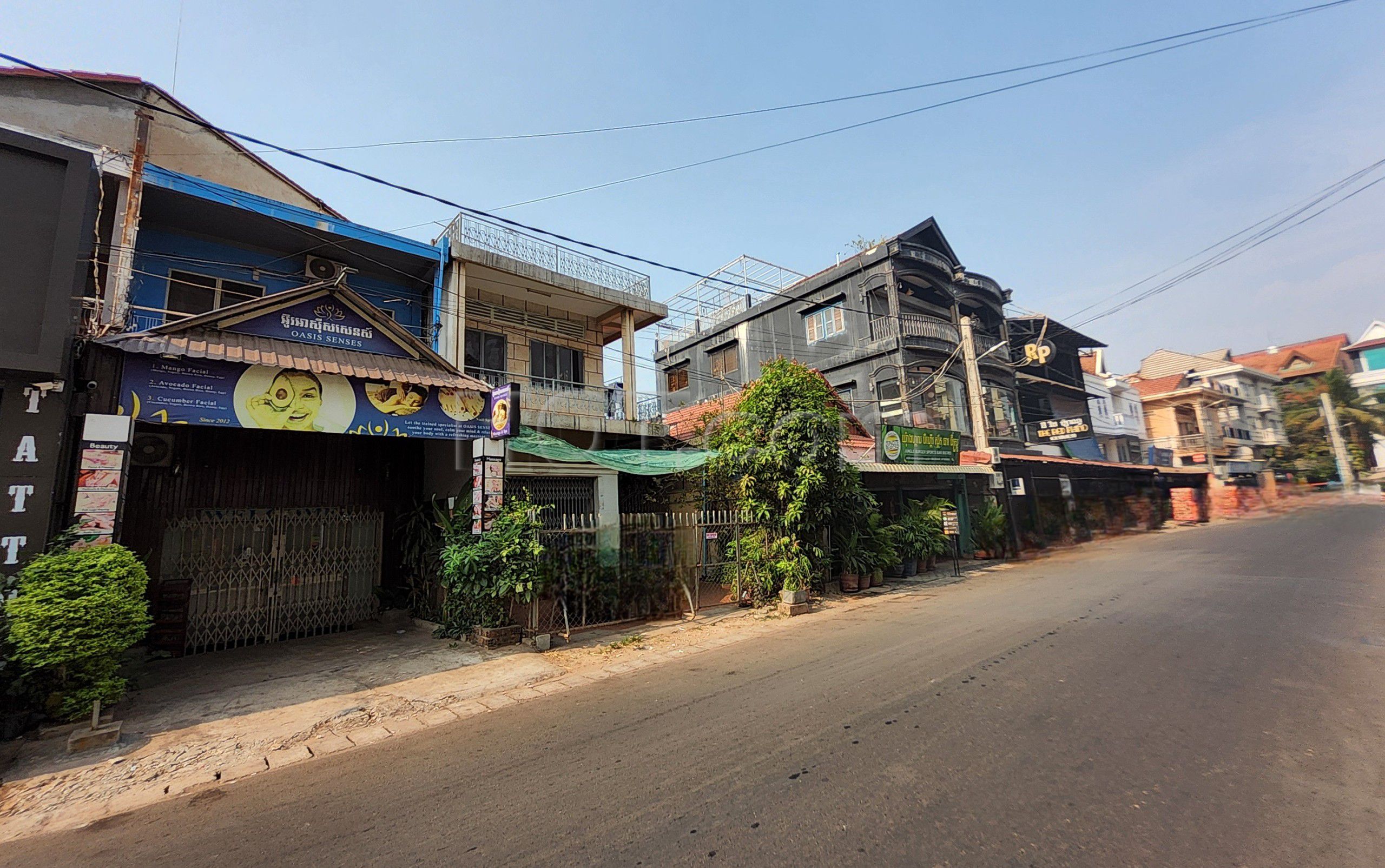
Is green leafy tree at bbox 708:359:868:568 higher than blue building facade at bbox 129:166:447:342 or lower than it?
lower

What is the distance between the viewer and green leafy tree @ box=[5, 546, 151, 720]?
465cm

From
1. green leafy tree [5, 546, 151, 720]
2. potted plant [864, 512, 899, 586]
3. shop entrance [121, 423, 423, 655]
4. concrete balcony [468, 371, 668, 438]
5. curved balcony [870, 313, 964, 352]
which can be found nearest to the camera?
green leafy tree [5, 546, 151, 720]

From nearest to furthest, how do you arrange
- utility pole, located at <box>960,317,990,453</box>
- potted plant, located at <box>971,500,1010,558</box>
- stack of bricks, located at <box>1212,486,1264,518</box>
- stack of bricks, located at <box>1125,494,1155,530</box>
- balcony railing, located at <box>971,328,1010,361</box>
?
utility pole, located at <box>960,317,990,453</box> → potted plant, located at <box>971,500,1010,558</box> → balcony railing, located at <box>971,328,1010,361</box> → stack of bricks, located at <box>1125,494,1155,530</box> → stack of bricks, located at <box>1212,486,1264,518</box>

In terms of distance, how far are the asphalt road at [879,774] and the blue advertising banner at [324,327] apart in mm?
5415

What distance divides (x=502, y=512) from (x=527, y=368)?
606 centimetres

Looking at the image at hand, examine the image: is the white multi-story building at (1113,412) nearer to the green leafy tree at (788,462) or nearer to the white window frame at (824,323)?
the white window frame at (824,323)

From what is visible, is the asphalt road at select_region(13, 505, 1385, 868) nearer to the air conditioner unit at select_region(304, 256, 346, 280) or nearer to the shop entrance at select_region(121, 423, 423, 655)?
the shop entrance at select_region(121, 423, 423, 655)

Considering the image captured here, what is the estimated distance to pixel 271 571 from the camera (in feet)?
30.0

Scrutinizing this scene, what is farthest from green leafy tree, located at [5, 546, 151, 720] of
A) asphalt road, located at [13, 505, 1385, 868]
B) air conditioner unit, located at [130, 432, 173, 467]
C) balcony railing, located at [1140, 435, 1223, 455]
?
balcony railing, located at [1140, 435, 1223, 455]

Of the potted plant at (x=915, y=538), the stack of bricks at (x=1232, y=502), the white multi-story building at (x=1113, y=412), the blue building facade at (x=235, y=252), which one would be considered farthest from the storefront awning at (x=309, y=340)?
the stack of bricks at (x=1232, y=502)

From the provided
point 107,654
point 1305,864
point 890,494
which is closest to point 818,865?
point 1305,864

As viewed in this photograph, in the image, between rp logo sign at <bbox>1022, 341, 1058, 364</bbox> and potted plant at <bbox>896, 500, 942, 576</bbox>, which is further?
rp logo sign at <bbox>1022, 341, 1058, 364</bbox>

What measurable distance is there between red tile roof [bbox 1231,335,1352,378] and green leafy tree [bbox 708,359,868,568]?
56447mm

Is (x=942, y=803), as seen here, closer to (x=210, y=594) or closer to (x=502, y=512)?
(x=502, y=512)
